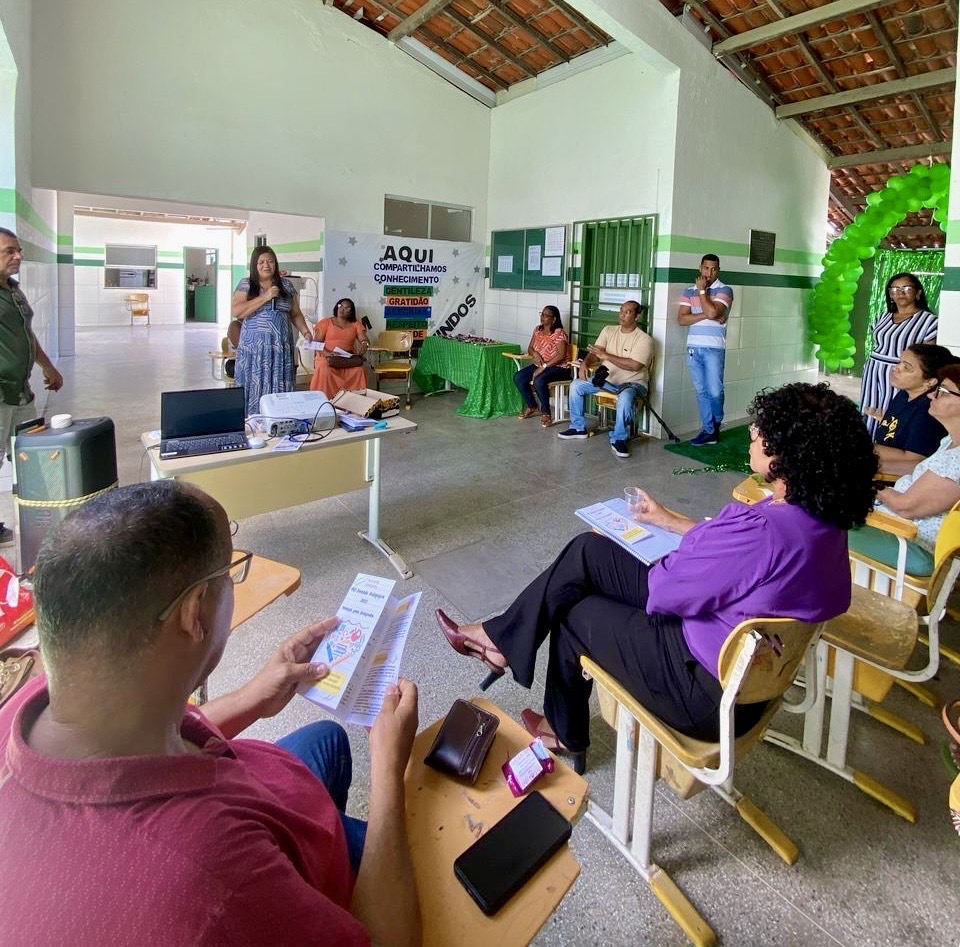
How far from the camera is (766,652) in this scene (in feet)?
3.87

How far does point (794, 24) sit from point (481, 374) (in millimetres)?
3746

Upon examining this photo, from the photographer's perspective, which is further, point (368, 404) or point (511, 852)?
point (368, 404)

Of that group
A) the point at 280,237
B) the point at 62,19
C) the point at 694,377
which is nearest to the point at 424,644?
the point at 694,377

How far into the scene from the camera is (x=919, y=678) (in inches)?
60.9

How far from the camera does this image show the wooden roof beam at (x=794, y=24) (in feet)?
15.1

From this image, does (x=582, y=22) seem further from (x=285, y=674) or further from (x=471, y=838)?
(x=471, y=838)

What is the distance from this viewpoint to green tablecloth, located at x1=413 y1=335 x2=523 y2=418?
625cm

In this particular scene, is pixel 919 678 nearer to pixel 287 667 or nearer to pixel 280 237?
pixel 287 667

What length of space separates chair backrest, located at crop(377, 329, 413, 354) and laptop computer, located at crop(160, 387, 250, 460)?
4218 millimetres

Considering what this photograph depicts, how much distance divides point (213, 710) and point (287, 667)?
128 mm

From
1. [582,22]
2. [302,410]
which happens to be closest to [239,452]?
[302,410]

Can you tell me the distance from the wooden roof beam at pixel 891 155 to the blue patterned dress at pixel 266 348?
650cm

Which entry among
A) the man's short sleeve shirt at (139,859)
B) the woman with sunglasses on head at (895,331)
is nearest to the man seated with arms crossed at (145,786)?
the man's short sleeve shirt at (139,859)

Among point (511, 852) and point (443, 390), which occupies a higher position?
point (443, 390)
